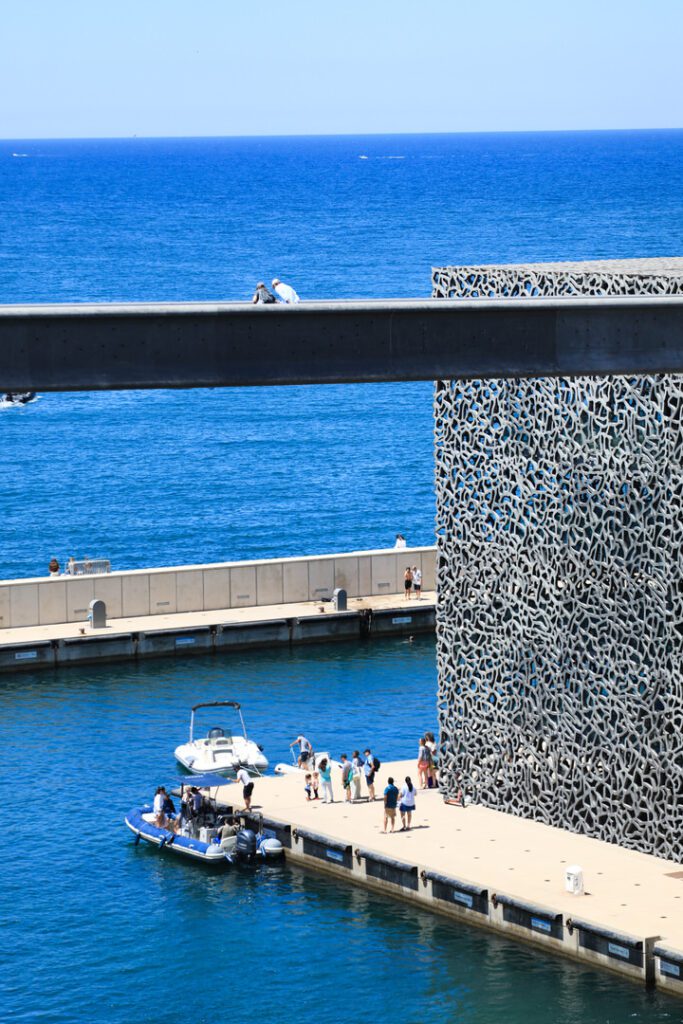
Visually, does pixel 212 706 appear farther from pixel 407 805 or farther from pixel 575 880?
pixel 575 880

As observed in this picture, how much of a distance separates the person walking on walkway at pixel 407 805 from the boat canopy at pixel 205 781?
4283 mm

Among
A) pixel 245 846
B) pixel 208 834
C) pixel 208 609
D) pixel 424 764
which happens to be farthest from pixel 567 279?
pixel 208 609

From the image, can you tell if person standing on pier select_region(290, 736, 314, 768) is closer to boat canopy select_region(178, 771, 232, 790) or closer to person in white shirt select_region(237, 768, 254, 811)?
person in white shirt select_region(237, 768, 254, 811)

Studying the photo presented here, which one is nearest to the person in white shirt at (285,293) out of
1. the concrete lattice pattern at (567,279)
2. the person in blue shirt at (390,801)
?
the concrete lattice pattern at (567,279)

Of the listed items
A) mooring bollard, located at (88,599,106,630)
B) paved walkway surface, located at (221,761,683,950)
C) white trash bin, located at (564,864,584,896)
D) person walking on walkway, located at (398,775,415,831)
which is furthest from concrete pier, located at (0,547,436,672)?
white trash bin, located at (564,864,584,896)

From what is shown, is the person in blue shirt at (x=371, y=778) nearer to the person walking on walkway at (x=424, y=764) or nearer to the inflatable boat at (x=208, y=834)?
the person walking on walkway at (x=424, y=764)

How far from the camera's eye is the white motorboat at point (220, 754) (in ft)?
149

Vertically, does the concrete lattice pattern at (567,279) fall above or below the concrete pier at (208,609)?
above

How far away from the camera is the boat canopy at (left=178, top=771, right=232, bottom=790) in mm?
41188

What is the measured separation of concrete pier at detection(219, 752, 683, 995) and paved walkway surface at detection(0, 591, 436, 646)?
1471 cm

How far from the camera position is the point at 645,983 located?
3284cm

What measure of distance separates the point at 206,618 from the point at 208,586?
47.6 inches

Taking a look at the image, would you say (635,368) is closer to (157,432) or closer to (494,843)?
(494,843)

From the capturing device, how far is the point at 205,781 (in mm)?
41375
